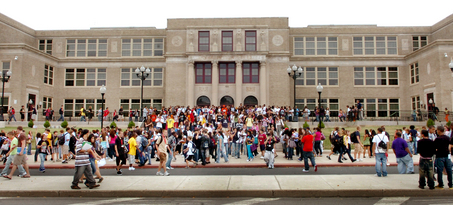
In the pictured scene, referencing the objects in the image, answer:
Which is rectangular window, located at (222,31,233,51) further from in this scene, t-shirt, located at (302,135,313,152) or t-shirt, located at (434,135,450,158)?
t-shirt, located at (434,135,450,158)

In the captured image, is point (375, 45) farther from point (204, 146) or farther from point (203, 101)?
point (204, 146)

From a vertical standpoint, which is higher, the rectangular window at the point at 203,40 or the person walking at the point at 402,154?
the rectangular window at the point at 203,40

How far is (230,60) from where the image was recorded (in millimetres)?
37344

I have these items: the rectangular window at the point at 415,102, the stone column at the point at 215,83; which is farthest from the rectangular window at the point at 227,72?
the rectangular window at the point at 415,102

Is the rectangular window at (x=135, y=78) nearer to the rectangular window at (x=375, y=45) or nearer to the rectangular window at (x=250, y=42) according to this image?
the rectangular window at (x=250, y=42)

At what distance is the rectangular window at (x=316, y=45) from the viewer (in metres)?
41.1

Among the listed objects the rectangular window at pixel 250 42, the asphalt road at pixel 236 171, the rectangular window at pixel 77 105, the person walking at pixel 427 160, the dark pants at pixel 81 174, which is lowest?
the asphalt road at pixel 236 171

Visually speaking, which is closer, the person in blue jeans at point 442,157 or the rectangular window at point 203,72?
the person in blue jeans at point 442,157

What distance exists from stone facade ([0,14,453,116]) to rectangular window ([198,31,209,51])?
269 mm

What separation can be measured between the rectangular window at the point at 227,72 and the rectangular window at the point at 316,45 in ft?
30.0

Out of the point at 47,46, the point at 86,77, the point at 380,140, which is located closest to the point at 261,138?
the point at 380,140

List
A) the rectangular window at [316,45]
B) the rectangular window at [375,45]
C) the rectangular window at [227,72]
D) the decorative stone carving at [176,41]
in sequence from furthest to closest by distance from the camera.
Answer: the rectangular window at [316,45], the rectangular window at [375,45], the decorative stone carving at [176,41], the rectangular window at [227,72]

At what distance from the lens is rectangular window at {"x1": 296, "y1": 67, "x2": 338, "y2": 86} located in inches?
1597

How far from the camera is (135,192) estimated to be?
31.4ft
